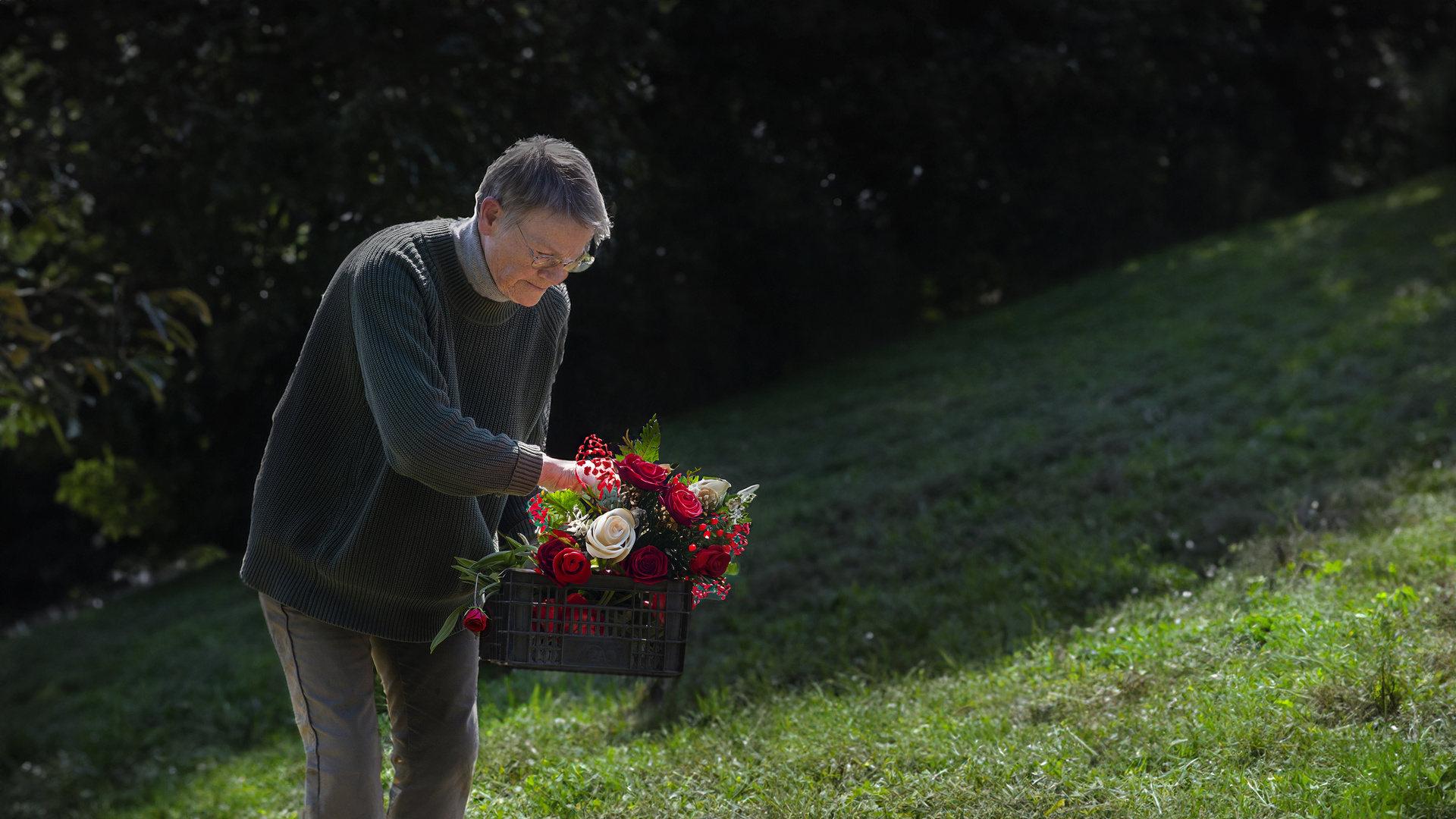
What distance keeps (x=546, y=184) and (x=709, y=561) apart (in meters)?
0.86

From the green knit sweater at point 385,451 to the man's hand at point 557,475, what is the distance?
4 cm

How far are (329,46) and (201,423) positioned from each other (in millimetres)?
5060

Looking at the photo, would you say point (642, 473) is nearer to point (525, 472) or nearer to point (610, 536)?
point (610, 536)

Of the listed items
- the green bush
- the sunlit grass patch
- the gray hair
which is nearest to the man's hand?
the gray hair

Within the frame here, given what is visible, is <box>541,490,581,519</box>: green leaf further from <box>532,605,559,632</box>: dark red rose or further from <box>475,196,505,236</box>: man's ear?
<box>475,196,505,236</box>: man's ear

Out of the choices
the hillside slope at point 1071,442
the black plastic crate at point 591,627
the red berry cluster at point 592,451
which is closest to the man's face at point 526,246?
the red berry cluster at point 592,451

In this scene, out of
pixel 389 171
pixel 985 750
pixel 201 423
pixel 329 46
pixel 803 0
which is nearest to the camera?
pixel 985 750

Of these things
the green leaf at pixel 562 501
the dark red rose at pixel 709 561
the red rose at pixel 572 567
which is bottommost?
the dark red rose at pixel 709 561

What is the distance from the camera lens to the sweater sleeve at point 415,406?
202 cm

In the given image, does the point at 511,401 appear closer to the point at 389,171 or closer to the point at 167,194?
the point at 389,171

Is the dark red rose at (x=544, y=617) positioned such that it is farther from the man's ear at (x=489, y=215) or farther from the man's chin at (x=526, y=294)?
the man's ear at (x=489, y=215)

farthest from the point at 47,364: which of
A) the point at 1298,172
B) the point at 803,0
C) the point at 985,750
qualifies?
the point at 1298,172

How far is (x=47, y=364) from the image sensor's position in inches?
213

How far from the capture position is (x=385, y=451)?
2121mm
